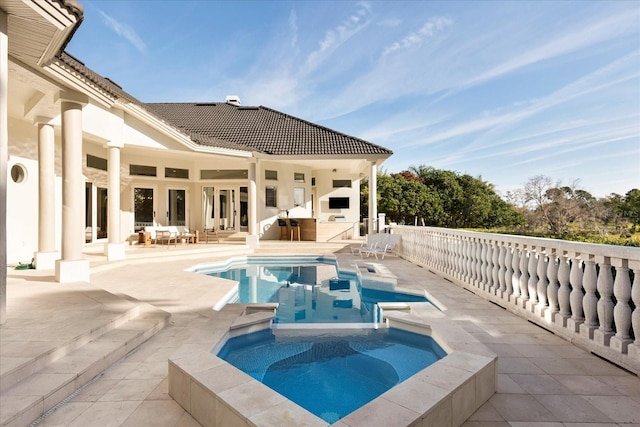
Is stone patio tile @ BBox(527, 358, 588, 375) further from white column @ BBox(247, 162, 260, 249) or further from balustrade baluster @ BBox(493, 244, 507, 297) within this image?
white column @ BBox(247, 162, 260, 249)

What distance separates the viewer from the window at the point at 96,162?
1038cm

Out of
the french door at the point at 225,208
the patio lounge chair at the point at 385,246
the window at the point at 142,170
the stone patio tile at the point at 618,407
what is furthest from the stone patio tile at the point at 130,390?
the french door at the point at 225,208

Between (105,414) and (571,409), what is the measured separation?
10.3ft

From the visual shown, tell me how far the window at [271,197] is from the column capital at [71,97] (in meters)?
8.93

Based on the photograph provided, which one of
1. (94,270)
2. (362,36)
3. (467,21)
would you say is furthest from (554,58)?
(94,270)

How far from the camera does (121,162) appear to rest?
39.8ft

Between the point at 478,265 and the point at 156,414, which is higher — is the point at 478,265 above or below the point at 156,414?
above

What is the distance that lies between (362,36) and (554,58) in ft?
29.9

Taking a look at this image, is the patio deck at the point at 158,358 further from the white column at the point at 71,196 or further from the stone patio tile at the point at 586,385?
the white column at the point at 71,196

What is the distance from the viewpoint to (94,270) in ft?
23.4

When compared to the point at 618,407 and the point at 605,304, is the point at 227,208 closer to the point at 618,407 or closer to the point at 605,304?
the point at 605,304

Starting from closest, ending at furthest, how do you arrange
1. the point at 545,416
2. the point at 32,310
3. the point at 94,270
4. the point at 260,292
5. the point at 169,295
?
the point at 545,416
the point at 32,310
the point at 169,295
the point at 260,292
the point at 94,270

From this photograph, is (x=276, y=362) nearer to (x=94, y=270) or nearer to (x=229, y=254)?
(x=94, y=270)

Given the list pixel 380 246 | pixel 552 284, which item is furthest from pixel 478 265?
pixel 380 246
